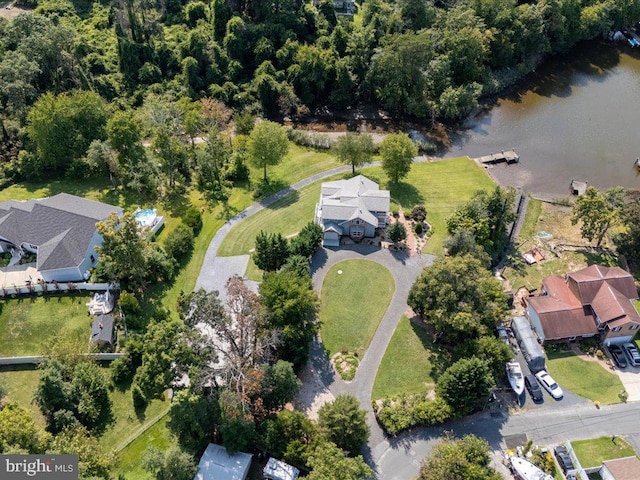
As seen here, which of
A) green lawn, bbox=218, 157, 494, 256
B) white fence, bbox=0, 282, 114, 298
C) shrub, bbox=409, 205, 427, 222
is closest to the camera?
white fence, bbox=0, 282, 114, 298

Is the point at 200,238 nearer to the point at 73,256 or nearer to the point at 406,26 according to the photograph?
the point at 73,256

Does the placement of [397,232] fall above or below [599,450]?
above

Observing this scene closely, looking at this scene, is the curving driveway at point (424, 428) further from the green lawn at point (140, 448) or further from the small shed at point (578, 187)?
the small shed at point (578, 187)

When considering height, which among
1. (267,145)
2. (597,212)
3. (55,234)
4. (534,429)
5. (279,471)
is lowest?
(534,429)

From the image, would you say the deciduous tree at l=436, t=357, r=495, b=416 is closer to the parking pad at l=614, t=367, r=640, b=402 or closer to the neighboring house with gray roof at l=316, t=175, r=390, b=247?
the parking pad at l=614, t=367, r=640, b=402

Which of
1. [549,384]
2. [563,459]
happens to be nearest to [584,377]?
[549,384]

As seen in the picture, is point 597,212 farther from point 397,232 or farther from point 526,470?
point 526,470

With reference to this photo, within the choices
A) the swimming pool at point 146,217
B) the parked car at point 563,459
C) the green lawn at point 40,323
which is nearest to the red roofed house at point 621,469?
the parked car at point 563,459

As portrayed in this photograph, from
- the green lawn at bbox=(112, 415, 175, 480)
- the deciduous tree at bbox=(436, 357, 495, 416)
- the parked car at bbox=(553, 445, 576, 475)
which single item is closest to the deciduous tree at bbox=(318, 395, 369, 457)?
the deciduous tree at bbox=(436, 357, 495, 416)
